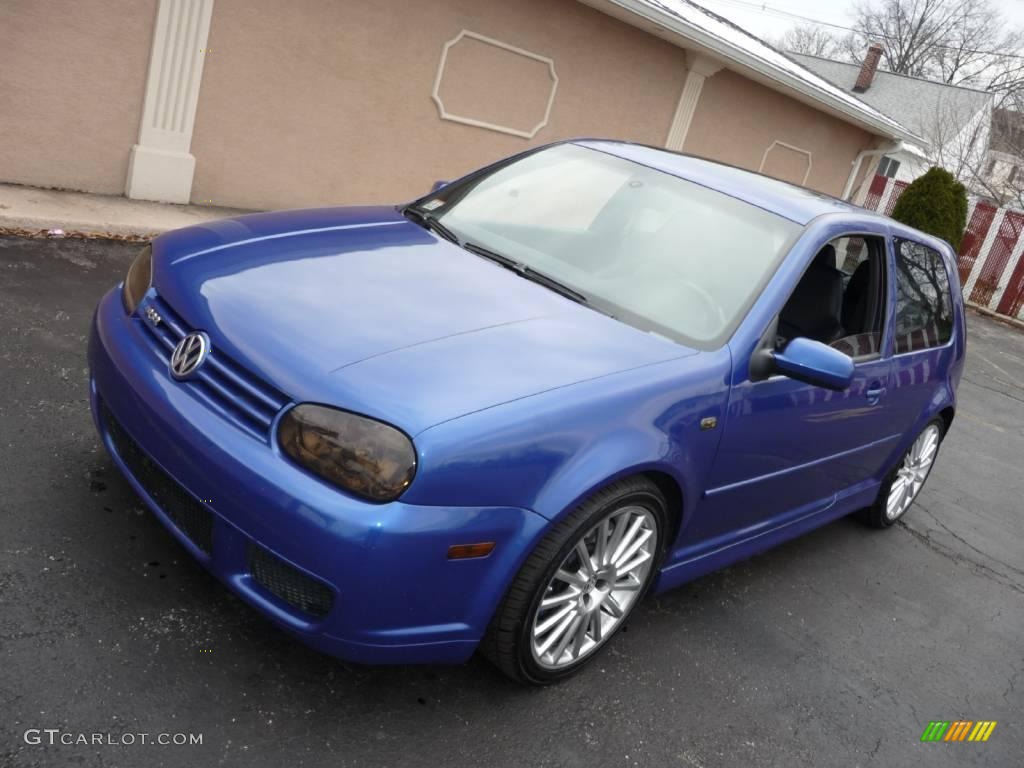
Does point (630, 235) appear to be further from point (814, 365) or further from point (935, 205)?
point (935, 205)

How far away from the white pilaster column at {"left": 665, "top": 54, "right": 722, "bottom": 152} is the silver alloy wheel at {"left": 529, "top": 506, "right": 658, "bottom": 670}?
990 cm

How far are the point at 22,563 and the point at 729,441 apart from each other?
89.1 inches

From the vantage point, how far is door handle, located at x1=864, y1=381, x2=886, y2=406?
389 cm

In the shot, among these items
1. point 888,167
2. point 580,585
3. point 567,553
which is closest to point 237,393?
point 567,553

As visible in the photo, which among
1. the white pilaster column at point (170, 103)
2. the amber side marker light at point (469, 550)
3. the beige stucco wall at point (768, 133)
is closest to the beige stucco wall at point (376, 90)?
the white pilaster column at point (170, 103)

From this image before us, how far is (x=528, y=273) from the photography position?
3332mm

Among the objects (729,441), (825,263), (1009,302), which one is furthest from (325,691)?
(1009,302)

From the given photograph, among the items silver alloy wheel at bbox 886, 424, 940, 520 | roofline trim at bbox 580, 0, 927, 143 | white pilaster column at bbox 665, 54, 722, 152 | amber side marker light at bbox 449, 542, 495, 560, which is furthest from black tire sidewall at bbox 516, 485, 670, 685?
white pilaster column at bbox 665, 54, 722, 152

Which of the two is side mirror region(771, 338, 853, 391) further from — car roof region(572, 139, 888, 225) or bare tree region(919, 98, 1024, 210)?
bare tree region(919, 98, 1024, 210)

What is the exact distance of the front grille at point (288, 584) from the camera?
2.35 meters

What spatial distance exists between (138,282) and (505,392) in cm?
142

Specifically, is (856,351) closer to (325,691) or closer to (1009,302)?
(325,691)

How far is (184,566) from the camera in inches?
117

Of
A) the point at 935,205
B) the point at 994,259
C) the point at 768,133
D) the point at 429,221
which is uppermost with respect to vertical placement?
the point at 768,133
